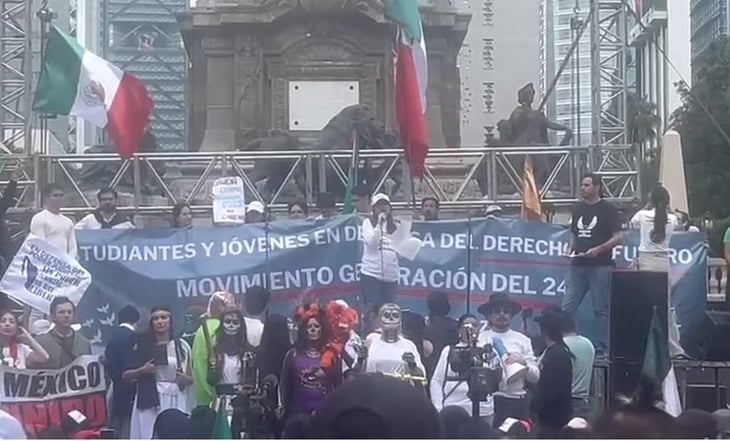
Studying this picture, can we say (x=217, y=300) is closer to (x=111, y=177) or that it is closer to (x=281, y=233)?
(x=281, y=233)

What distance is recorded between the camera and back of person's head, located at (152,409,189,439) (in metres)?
9.98

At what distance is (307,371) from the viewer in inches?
382

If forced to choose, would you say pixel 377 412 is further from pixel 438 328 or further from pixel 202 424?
pixel 438 328

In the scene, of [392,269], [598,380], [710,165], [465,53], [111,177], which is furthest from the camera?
[710,165]

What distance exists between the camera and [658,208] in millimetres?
12336

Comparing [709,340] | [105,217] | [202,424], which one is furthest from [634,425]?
[105,217]

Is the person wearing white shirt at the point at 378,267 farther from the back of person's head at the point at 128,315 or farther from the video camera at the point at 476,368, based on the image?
the back of person's head at the point at 128,315

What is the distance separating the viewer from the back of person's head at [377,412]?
11.1ft

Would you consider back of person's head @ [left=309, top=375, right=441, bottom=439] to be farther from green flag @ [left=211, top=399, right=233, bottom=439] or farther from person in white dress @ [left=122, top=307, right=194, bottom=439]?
person in white dress @ [left=122, top=307, right=194, bottom=439]

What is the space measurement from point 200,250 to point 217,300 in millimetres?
984

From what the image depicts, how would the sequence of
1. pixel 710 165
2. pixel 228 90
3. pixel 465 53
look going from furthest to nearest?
pixel 710 165
pixel 465 53
pixel 228 90

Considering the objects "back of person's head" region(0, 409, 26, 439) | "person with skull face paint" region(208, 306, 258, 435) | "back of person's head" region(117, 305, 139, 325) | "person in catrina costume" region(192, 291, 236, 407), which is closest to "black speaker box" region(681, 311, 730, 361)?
"person with skull face paint" region(208, 306, 258, 435)

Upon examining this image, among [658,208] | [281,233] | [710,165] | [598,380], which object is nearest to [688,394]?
[598,380]

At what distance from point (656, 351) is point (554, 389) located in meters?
1.66
